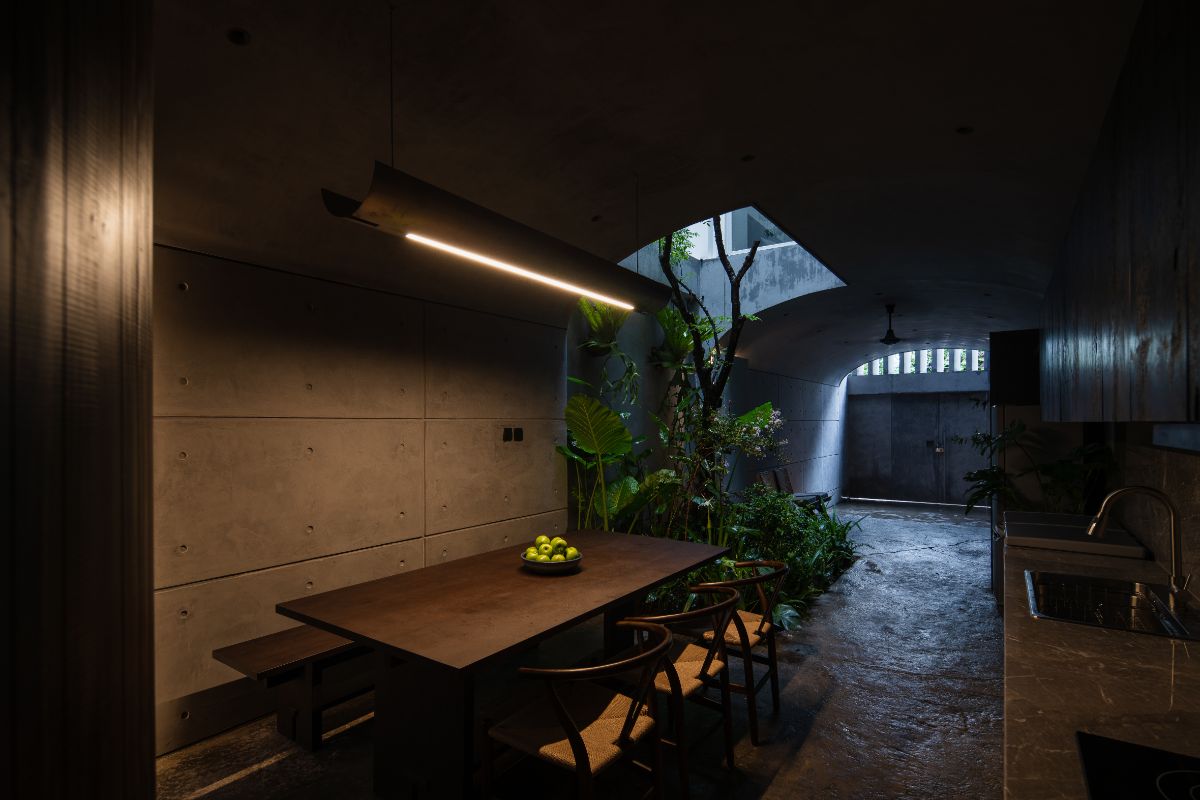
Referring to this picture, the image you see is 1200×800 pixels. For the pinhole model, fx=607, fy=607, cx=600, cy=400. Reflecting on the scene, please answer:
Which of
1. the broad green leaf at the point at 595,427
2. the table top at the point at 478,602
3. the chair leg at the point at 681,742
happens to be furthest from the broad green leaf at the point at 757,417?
the chair leg at the point at 681,742

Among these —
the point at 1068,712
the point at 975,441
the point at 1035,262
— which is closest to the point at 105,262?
the point at 1068,712

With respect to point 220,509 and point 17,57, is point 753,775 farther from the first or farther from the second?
point 17,57

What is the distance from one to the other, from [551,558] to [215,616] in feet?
5.65

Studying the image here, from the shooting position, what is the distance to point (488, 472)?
4.54 meters

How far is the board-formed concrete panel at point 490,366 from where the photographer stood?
4.19 meters

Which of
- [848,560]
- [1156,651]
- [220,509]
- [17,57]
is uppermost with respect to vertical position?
[17,57]

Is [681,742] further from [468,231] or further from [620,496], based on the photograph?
[620,496]

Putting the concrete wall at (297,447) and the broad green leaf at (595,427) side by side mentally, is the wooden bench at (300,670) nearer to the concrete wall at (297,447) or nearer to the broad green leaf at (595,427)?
the concrete wall at (297,447)

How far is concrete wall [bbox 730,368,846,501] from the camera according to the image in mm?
8758

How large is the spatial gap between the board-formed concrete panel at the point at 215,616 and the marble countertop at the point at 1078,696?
3288mm

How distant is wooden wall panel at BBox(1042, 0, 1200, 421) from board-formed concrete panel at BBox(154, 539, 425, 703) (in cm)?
368

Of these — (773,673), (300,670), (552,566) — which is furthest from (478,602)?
(773,673)

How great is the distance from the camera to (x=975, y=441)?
19.0 feet

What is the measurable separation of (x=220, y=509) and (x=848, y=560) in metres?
5.97
